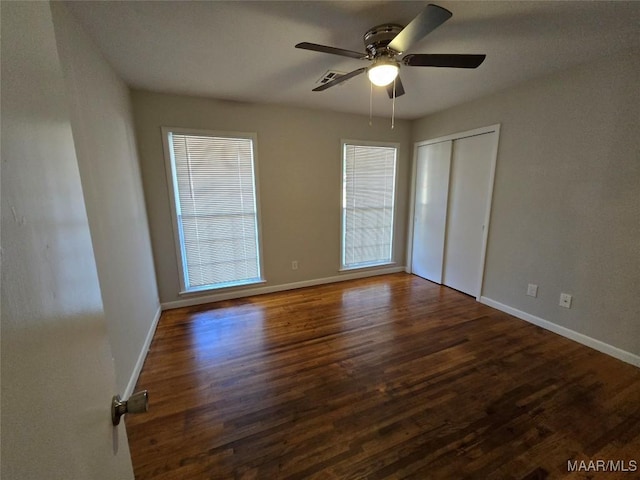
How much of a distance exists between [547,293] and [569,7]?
2304 millimetres

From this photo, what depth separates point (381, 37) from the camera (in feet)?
5.64

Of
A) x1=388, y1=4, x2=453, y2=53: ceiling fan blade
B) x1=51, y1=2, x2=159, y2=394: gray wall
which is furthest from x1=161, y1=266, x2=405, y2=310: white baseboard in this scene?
x1=388, y1=4, x2=453, y2=53: ceiling fan blade

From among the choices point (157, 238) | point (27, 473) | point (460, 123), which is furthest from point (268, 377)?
point (460, 123)

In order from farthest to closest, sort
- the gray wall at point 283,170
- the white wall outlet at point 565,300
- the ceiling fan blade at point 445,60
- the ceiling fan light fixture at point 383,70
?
the gray wall at point 283,170 → the white wall outlet at point 565,300 → the ceiling fan light fixture at point 383,70 → the ceiling fan blade at point 445,60

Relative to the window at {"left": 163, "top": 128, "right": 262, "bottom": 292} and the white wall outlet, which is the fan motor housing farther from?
the white wall outlet

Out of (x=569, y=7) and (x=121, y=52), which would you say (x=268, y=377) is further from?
(x=569, y=7)

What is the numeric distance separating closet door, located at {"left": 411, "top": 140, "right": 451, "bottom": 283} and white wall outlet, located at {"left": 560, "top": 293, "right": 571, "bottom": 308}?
4.66 feet

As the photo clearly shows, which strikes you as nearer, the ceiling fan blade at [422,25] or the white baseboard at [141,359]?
the ceiling fan blade at [422,25]

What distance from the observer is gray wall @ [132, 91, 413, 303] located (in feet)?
9.32

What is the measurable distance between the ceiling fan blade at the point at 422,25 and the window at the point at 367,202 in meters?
2.14

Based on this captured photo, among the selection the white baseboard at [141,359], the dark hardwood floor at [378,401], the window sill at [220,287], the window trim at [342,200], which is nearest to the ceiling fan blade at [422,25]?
the window trim at [342,200]

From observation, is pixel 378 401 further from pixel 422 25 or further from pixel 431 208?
pixel 431 208

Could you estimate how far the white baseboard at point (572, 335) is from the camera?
2104 millimetres

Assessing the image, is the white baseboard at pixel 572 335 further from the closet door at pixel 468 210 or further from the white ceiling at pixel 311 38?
the white ceiling at pixel 311 38
